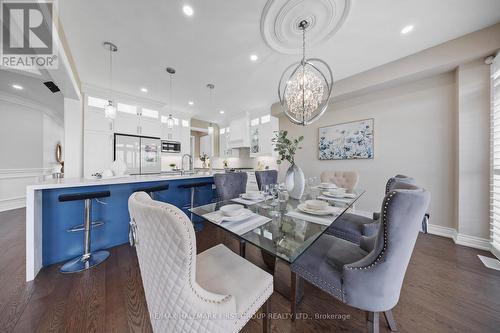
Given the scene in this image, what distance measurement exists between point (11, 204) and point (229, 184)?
575 cm

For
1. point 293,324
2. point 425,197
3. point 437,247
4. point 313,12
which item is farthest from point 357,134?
point 293,324

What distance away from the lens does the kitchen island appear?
146 centimetres

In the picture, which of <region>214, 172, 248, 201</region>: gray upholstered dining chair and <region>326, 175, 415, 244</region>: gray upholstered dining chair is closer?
<region>326, 175, 415, 244</region>: gray upholstered dining chair

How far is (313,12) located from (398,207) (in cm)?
202

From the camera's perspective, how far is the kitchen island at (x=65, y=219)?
1458 mm

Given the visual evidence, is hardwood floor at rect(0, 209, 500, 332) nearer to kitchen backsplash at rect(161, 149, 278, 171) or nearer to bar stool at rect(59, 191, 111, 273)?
bar stool at rect(59, 191, 111, 273)

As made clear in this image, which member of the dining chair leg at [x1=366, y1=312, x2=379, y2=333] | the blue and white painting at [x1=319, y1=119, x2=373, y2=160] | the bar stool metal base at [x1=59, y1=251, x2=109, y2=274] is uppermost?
the blue and white painting at [x1=319, y1=119, x2=373, y2=160]

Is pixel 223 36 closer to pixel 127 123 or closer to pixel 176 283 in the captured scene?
pixel 176 283

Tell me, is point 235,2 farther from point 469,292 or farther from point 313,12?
point 469,292

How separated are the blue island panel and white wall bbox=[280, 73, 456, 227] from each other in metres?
3.54

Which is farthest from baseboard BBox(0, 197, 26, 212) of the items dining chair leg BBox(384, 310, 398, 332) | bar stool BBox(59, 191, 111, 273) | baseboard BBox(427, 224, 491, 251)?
baseboard BBox(427, 224, 491, 251)

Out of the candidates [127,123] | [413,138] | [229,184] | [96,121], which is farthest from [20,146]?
[413,138]

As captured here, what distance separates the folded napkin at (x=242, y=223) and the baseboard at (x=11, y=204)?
592 centimetres

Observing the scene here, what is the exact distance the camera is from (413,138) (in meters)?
2.57
